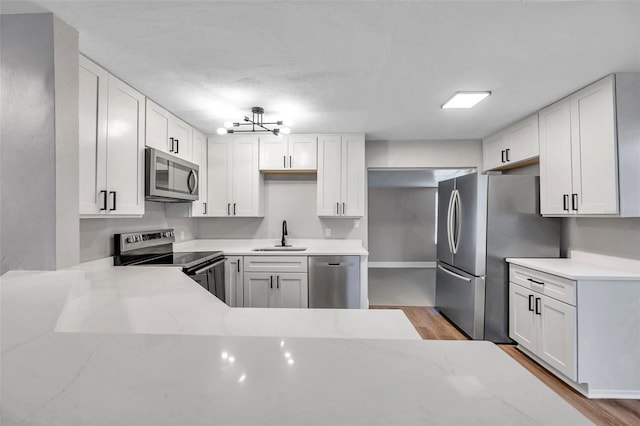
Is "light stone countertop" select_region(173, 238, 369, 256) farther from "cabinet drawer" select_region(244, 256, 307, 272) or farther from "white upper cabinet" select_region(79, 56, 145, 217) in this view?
"white upper cabinet" select_region(79, 56, 145, 217)

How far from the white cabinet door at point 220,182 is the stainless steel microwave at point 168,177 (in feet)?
1.14

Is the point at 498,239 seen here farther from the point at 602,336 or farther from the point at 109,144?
the point at 109,144

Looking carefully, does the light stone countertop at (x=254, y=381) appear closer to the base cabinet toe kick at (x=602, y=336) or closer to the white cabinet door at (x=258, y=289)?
the base cabinet toe kick at (x=602, y=336)

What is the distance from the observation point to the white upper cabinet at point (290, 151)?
11.7 ft

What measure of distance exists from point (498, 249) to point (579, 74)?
64.9 inches

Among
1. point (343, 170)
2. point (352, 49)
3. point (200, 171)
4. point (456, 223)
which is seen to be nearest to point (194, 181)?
point (200, 171)

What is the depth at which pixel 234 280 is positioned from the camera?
3131mm

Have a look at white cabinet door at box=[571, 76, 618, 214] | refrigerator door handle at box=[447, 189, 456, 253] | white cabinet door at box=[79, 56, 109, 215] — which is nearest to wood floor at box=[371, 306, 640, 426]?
refrigerator door handle at box=[447, 189, 456, 253]

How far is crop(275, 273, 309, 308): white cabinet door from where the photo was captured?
311 centimetres

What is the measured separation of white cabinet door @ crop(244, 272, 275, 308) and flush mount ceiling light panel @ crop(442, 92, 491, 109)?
2449mm

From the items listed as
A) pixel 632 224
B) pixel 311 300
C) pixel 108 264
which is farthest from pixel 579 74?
pixel 108 264

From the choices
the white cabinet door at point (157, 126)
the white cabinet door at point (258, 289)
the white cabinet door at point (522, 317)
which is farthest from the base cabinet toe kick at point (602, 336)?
the white cabinet door at point (157, 126)

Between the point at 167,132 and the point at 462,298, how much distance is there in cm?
358

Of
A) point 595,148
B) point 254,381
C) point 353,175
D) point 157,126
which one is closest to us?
point 254,381
